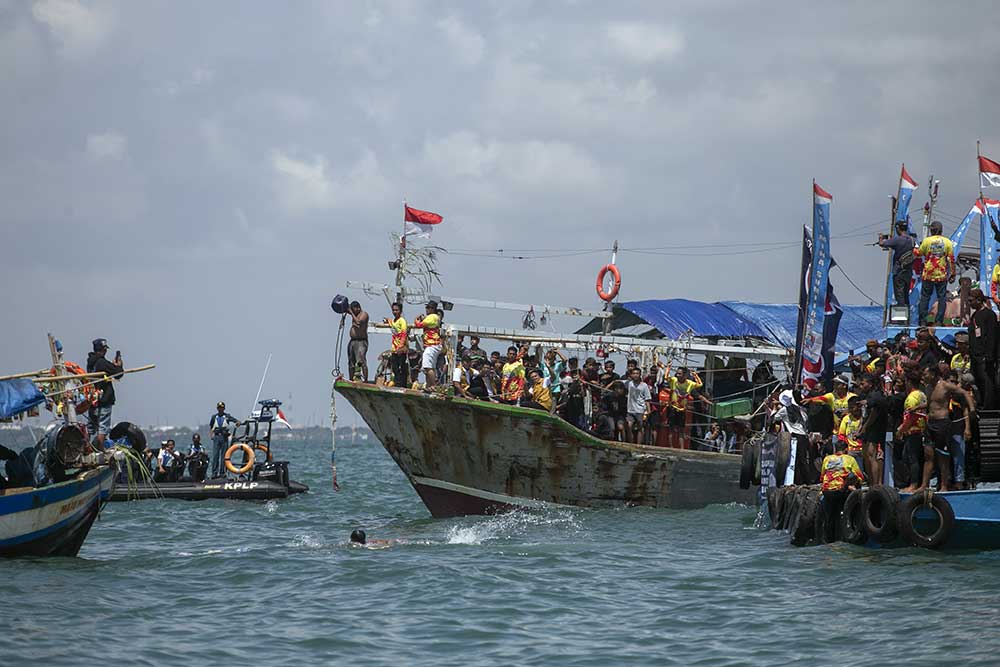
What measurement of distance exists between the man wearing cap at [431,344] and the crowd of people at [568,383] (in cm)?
2

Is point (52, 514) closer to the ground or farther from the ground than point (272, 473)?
closer to the ground

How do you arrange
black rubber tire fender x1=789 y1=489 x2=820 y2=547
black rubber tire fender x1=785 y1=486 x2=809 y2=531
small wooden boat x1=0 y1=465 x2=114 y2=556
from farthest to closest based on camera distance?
black rubber tire fender x1=785 y1=486 x2=809 y2=531
black rubber tire fender x1=789 y1=489 x2=820 y2=547
small wooden boat x1=0 y1=465 x2=114 y2=556

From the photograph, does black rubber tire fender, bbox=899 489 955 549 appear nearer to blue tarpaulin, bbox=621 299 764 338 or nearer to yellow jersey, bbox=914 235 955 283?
yellow jersey, bbox=914 235 955 283

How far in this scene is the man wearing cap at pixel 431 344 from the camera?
76.0ft

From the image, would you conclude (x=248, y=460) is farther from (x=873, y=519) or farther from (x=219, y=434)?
(x=873, y=519)

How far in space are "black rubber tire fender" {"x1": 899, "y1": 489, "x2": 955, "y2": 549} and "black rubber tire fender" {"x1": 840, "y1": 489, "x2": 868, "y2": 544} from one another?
2.33ft

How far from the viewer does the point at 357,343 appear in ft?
78.6

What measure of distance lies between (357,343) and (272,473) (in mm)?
8702

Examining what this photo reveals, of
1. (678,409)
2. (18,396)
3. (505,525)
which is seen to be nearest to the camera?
(18,396)

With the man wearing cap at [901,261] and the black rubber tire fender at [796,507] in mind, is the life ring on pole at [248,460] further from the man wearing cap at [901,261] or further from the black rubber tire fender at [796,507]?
the man wearing cap at [901,261]

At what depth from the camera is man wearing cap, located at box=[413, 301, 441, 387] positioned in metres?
23.2

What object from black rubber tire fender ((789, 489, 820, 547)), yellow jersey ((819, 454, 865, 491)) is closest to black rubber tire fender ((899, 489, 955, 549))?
yellow jersey ((819, 454, 865, 491))

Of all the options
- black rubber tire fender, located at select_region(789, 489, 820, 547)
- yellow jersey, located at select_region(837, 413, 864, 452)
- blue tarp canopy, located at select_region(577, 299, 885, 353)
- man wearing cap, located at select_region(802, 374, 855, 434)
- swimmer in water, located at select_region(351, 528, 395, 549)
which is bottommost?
swimmer in water, located at select_region(351, 528, 395, 549)

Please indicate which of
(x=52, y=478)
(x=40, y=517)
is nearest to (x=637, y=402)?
(x=52, y=478)
